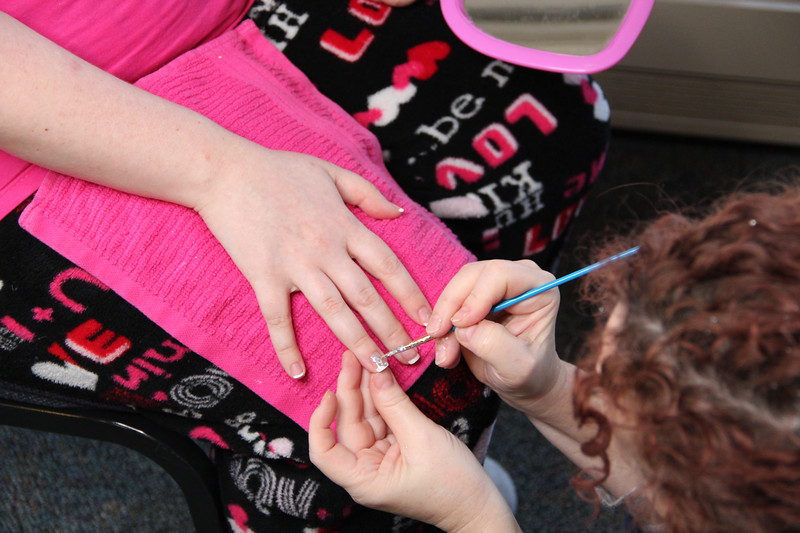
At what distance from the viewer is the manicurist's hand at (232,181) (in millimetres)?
516

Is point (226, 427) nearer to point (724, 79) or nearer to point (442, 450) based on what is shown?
point (442, 450)

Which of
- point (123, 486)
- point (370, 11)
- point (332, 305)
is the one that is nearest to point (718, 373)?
point (332, 305)

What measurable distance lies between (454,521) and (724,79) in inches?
39.4

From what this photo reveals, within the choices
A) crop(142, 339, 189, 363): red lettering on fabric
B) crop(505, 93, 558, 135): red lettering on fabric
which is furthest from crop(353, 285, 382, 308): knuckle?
crop(505, 93, 558, 135): red lettering on fabric

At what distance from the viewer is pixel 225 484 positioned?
63 cm

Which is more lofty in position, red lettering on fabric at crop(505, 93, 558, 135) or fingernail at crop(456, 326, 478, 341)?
red lettering on fabric at crop(505, 93, 558, 135)

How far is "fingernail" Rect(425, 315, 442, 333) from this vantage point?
55cm

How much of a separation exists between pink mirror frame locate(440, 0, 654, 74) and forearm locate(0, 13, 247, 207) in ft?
0.94

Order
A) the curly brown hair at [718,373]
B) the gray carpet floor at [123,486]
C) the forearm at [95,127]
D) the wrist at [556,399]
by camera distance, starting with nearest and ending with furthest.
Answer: the curly brown hair at [718,373], the forearm at [95,127], the wrist at [556,399], the gray carpet floor at [123,486]

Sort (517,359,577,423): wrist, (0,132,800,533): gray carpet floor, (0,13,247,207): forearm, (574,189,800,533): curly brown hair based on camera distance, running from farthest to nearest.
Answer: (0,132,800,533): gray carpet floor, (517,359,577,423): wrist, (0,13,247,207): forearm, (574,189,800,533): curly brown hair

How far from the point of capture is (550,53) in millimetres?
687

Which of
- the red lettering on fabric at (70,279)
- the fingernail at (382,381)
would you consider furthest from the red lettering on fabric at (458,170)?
the red lettering on fabric at (70,279)

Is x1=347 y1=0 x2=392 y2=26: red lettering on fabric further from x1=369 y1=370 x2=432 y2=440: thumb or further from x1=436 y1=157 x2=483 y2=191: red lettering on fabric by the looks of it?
x1=369 y1=370 x2=432 y2=440: thumb

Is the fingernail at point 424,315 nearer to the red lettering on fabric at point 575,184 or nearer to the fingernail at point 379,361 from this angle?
the fingernail at point 379,361
